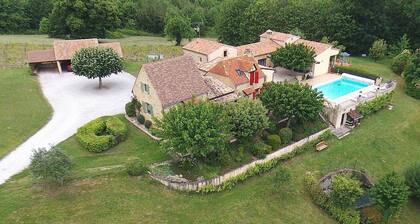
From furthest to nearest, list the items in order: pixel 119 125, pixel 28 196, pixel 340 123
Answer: pixel 340 123 → pixel 119 125 → pixel 28 196

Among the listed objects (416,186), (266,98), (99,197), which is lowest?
(416,186)

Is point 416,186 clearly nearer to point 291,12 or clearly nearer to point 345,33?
point 345,33

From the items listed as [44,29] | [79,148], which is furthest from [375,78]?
[44,29]

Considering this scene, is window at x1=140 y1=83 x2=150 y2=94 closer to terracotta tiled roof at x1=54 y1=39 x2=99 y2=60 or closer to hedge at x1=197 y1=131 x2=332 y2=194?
hedge at x1=197 y1=131 x2=332 y2=194

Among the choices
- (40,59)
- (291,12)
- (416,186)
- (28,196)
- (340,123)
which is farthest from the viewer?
(291,12)

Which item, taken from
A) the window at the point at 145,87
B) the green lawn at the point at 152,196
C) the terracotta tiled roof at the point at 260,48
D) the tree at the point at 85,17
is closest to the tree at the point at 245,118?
the green lawn at the point at 152,196

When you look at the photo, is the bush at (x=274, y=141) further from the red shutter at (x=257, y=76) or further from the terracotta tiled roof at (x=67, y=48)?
the terracotta tiled roof at (x=67, y=48)

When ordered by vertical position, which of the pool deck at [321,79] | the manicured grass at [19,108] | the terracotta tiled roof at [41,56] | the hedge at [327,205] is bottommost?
the hedge at [327,205]
